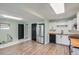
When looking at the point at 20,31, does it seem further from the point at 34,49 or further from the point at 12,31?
the point at 34,49

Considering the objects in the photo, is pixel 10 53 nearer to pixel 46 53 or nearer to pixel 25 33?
pixel 25 33

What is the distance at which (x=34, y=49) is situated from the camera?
6.64 ft

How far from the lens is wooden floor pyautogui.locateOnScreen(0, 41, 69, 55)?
194 cm

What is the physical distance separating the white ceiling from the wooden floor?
56cm

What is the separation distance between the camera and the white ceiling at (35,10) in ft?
6.18

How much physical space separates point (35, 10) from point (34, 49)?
78 cm

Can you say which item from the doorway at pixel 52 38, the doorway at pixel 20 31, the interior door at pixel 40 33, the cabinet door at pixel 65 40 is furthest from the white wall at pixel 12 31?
the cabinet door at pixel 65 40

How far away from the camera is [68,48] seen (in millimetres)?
1937

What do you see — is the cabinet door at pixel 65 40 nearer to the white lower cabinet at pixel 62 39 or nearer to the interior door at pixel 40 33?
the white lower cabinet at pixel 62 39

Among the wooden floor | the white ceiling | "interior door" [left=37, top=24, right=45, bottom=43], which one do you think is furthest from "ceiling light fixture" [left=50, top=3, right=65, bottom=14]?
the wooden floor

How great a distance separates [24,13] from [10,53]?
0.83 meters
